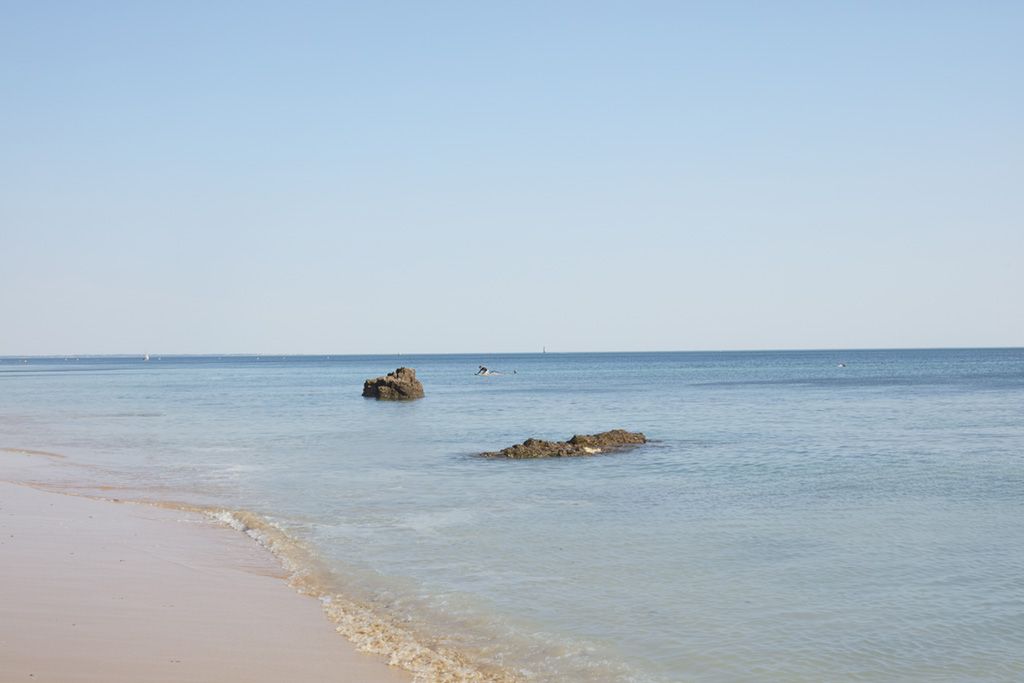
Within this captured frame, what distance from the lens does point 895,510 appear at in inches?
786

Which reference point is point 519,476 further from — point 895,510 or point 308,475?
point 895,510

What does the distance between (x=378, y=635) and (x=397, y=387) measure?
5726 cm

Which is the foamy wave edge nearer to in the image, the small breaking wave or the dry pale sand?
the dry pale sand

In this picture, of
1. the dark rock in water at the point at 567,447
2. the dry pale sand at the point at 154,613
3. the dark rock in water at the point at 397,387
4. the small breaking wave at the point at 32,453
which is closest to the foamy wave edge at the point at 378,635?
the dry pale sand at the point at 154,613

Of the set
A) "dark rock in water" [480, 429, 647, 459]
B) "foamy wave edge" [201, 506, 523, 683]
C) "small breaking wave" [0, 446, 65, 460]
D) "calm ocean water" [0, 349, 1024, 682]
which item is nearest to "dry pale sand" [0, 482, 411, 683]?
"foamy wave edge" [201, 506, 523, 683]

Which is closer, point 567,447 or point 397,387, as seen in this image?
point 567,447

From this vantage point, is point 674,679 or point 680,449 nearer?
point 674,679

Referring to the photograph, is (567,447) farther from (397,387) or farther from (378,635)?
(397,387)

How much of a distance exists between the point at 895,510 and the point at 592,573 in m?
A: 9.06

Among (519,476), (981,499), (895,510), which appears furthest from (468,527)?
(981,499)

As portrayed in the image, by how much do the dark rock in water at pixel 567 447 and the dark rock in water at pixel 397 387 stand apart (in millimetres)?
36001

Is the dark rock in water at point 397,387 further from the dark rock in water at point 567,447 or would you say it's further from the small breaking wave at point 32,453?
the dark rock in water at point 567,447

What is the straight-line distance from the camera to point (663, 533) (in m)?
17.9

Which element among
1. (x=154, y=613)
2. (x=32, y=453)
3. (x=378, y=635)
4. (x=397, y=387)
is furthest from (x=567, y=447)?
(x=397, y=387)
